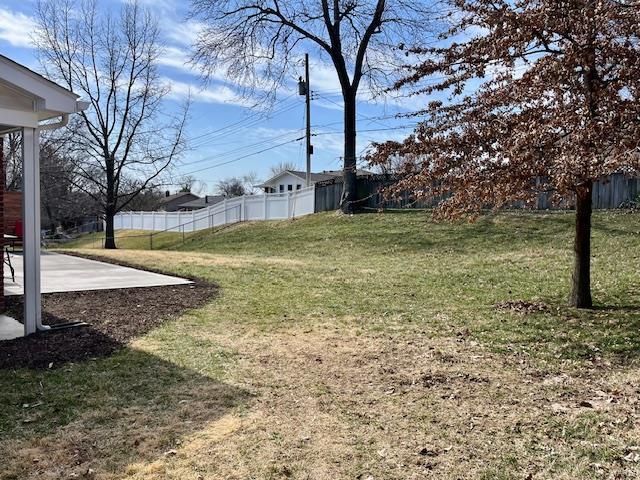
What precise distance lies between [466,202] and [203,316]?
11.6 feet

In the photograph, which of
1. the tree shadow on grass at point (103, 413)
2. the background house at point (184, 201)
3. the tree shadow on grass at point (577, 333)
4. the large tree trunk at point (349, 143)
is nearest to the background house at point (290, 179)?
the background house at point (184, 201)

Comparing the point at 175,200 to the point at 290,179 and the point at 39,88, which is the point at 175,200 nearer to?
the point at 290,179

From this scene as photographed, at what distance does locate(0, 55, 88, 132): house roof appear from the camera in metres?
5.00

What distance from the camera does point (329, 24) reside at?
20656 millimetres

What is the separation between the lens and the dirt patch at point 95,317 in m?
5.03

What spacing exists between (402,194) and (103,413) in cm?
1485

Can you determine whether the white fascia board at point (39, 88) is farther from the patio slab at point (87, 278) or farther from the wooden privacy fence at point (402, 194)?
the wooden privacy fence at point (402, 194)

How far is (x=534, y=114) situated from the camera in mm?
5363

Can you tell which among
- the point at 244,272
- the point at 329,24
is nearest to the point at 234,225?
the point at 329,24

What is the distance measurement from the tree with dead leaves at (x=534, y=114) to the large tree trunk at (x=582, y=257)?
2 cm

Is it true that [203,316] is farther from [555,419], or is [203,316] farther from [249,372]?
[555,419]

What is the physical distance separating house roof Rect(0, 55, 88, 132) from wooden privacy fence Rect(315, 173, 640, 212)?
11642 mm

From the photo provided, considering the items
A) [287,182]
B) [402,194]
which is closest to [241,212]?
[402,194]

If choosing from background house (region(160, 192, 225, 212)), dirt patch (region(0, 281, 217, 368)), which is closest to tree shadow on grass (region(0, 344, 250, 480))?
dirt patch (region(0, 281, 217, 368))
